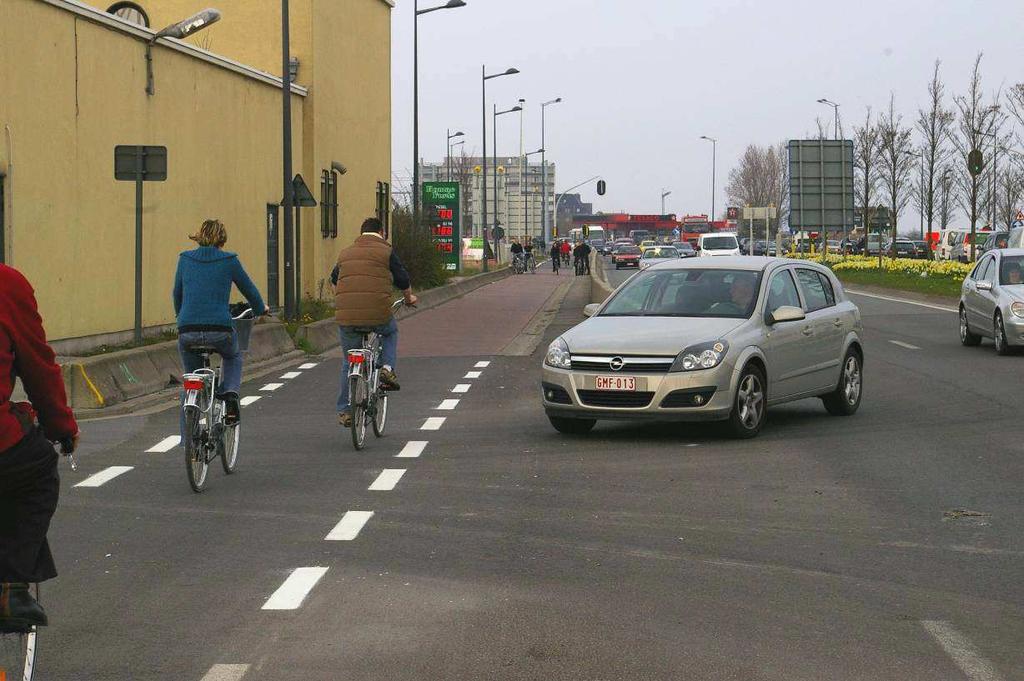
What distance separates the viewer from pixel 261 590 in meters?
7.09

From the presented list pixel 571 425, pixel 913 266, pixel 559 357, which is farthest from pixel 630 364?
pixel 913 266

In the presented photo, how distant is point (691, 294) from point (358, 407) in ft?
10.7

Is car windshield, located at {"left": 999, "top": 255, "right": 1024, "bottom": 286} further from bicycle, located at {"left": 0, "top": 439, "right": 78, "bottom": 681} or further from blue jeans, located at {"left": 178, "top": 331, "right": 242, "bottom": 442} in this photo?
bicycle, located at {"left": 0, "top": 439, "right": 78, "bottom": 681}

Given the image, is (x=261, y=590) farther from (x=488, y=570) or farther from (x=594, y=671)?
(x=594, y=671)

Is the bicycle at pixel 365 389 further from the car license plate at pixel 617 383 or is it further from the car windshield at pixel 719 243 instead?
the car windshield at pixel 719 243

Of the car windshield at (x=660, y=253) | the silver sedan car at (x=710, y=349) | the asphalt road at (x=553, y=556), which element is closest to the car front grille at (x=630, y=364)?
the silver sedan car at (x=710, y=349)

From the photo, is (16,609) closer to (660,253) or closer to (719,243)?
(660,253)

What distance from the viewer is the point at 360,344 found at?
1318cm

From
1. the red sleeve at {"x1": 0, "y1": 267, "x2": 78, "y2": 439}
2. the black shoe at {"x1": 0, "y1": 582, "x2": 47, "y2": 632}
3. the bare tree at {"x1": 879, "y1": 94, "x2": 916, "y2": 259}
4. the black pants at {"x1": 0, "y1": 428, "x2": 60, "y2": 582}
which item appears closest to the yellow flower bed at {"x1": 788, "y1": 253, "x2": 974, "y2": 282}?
the bare tree at {"x1": 879, "y1": 94, "x2": 916, "y2": 259}

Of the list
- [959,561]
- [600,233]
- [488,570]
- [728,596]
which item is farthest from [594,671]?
[600,233]

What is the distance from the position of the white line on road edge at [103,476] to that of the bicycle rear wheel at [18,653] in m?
6.09

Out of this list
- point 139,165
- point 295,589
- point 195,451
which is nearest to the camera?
point 295,589

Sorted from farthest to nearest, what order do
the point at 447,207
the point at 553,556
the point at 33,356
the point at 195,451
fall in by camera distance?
the point at 447,207 → the point at 195,451 → the point at 553,556 → the point at 33,356

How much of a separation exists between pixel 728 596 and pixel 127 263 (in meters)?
17.1
